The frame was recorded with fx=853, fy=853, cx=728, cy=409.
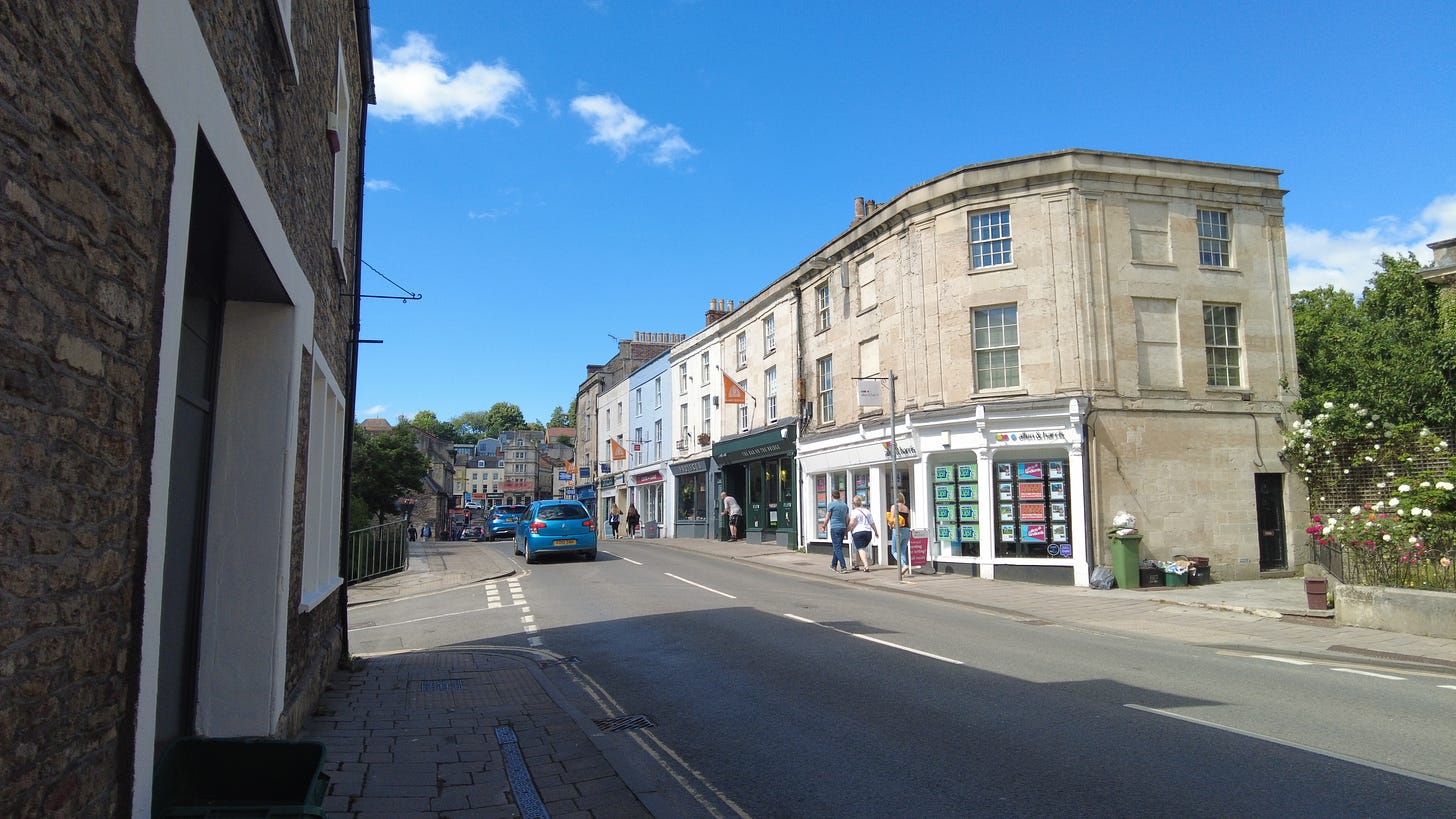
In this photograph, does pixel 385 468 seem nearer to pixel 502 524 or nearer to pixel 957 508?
pixel 502 524

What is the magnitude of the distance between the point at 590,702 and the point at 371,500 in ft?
113

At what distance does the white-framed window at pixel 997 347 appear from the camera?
64.2ft

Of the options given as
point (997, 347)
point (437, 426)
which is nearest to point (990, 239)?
point (997, 347)

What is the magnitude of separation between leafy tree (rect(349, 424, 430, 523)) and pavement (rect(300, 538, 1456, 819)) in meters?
22.5

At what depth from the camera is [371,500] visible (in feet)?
127

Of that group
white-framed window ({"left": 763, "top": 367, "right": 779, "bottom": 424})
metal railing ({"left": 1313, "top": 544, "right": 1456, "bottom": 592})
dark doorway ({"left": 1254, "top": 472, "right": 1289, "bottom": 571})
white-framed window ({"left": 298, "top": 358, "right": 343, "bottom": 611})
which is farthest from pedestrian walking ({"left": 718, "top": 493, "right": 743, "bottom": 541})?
white-framed window ({"left": 298, "top": 358, "right": 343, "bottom": 611})

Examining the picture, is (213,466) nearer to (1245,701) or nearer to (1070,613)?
(1245,701)

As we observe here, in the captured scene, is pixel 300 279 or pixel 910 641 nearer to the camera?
pixel 300 279

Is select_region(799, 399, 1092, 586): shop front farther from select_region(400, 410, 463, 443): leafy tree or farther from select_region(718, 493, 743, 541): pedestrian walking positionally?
select_region(400, 410, 463, 443): leafy tree

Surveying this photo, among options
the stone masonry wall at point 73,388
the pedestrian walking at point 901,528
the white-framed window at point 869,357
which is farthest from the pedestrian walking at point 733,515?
the stone masonry wall at point 73,388

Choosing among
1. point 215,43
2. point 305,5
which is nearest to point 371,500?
point 305,5

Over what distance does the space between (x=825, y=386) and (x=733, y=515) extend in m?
7.73

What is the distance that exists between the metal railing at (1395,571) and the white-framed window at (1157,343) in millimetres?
6140

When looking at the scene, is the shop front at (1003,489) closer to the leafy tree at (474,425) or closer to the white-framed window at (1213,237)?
the white-framed window at (1213,237)
